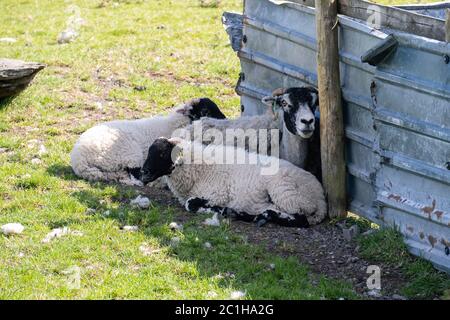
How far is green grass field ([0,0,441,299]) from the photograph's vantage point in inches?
268

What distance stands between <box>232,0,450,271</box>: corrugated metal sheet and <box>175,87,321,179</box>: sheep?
34cm

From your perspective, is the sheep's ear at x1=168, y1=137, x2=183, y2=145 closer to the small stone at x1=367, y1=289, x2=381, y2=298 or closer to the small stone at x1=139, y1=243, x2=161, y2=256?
the small stone at x1=139, y1=243, x2=161, y2=256

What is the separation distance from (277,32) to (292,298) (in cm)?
359

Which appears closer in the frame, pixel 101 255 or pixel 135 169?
pixel 101 255

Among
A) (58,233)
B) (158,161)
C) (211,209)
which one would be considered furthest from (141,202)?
(58,233)

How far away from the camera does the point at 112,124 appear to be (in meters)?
10.1

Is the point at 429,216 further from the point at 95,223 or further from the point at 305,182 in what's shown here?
the point at 95,223

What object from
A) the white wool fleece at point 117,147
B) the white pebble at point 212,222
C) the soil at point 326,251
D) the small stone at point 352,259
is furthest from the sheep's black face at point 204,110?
the small stone at point 352,259

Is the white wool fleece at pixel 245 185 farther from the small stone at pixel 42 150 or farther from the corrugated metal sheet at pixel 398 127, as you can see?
the small stone at pixel 42 150

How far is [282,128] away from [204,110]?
4.44 ft

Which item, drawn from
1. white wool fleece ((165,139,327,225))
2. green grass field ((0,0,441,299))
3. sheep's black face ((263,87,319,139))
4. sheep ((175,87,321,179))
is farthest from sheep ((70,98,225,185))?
sheep's black face ((263,87,319,139))

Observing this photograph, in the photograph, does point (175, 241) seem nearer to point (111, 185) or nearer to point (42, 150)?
point (111, 185)

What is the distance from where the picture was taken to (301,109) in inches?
332
